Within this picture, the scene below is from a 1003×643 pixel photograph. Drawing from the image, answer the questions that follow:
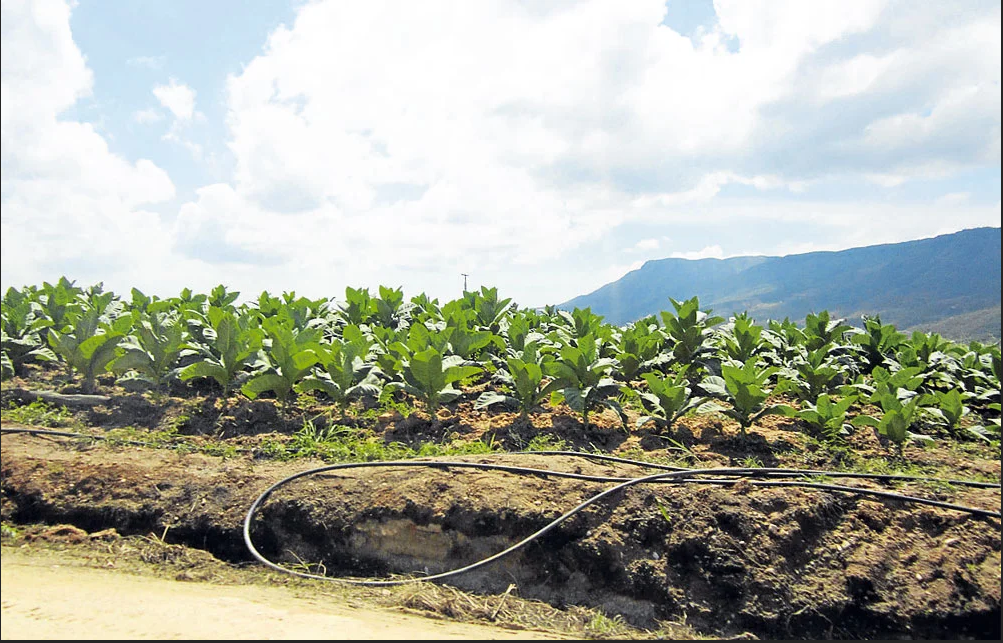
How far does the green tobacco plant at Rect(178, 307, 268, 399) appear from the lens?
4770mm

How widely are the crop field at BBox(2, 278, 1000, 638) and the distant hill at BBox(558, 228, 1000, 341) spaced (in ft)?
160

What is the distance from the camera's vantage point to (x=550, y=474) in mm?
3693

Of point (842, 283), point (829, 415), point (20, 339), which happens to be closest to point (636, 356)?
point (829, 415)

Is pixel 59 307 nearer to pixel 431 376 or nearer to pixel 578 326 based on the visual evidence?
pixel 431 376

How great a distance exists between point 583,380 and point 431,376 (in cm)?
118

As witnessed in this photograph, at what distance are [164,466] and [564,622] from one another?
257 centimetres

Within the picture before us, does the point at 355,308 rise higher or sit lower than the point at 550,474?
higher

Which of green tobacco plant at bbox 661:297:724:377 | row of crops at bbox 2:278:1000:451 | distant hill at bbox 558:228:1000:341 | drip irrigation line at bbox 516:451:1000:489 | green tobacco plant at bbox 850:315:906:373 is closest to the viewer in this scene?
drip irrigation line at bbox 516:451:1000:489

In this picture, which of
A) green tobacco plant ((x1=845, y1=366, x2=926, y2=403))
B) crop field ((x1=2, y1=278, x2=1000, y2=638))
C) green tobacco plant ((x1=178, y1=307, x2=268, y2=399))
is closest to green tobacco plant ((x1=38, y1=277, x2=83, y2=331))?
crop field ((x1=2, y1=278, x2=1000, y2=638))

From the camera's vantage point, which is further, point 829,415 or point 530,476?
point 829,415

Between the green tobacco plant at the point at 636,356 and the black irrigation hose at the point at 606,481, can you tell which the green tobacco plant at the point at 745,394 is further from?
the green tobacco plant at the point at 636,356

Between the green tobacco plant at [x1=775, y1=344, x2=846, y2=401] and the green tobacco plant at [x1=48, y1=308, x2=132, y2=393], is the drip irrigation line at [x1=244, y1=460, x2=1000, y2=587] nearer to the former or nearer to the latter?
the green tobacco plant at [x1=775, y1=344, x2=846, y2=401]

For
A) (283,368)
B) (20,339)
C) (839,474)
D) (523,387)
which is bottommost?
(839,474)

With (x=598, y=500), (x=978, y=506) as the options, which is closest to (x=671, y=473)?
(x=598, y=500)
